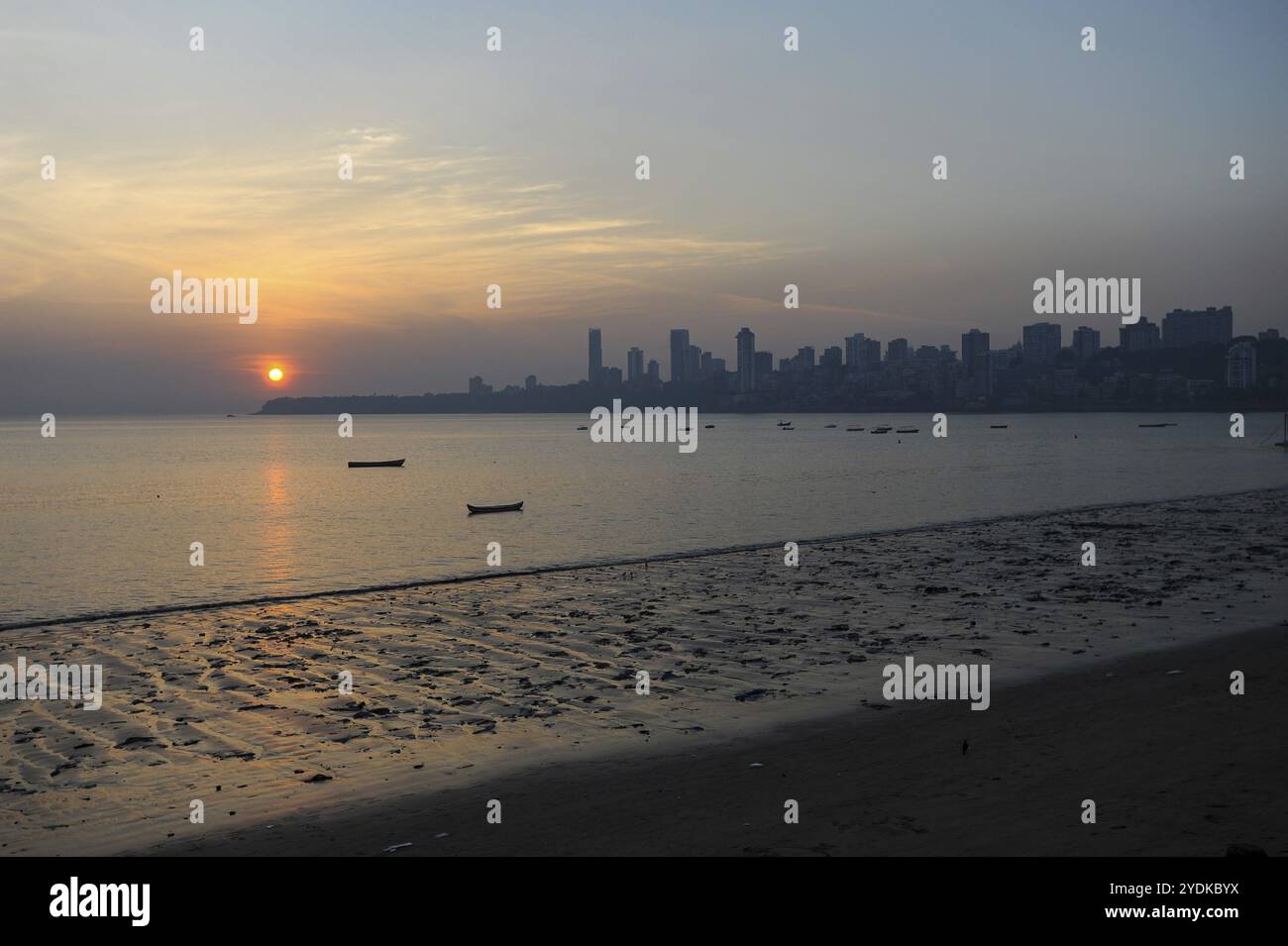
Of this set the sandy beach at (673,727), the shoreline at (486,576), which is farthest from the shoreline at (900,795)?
the shoreline at (486,576)

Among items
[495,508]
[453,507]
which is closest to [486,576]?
[495,508]

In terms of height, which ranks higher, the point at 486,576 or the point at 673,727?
the point at 486,576

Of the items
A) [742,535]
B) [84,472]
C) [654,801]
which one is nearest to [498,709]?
[654,801]

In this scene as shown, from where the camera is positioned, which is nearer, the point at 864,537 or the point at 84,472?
the point at 864,537

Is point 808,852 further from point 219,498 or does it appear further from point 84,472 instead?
point 84,472

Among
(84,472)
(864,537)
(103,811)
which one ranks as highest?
(84,472)

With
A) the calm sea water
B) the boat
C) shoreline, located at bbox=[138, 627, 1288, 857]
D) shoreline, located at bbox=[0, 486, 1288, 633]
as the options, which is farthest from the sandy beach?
the boat

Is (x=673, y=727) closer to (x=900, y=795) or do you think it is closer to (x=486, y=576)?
(x=900, y=795)
